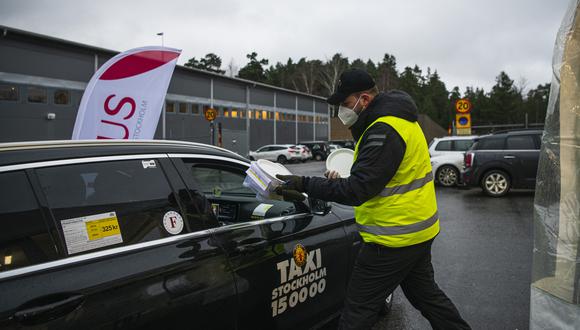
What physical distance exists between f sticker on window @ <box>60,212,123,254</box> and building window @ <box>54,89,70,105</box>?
82.3ft

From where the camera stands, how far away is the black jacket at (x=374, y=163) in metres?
2.17

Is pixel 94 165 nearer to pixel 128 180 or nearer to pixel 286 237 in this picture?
pixel 128 180

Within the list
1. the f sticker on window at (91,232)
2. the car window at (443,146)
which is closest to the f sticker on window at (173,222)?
the f sticker on window at (91,232)

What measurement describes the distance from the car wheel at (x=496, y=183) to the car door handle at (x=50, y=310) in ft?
35.6

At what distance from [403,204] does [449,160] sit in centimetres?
1128

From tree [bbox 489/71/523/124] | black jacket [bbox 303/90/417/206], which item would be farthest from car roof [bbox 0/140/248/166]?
tree [bbox 489/71/523/124]

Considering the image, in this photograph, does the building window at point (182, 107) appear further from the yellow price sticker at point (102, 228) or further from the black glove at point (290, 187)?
the yellow price sticker at point (102, 228)

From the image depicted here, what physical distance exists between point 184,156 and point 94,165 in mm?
517

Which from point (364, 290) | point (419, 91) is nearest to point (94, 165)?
point (364, 290)

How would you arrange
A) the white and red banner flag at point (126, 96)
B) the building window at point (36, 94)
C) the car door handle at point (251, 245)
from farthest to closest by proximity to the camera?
the building window at point (36, 94), the white and red banner flag at point (126, 96), the car door handle at point (251, 245)

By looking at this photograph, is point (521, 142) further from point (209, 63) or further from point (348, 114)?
point (209, 63)

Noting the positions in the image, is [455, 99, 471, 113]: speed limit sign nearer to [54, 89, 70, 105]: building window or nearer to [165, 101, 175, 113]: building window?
[54, 89, 70, 105]: building window

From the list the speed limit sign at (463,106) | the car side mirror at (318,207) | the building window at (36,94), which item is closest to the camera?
the car side mirror at (318,207)

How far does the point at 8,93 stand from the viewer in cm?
2117
